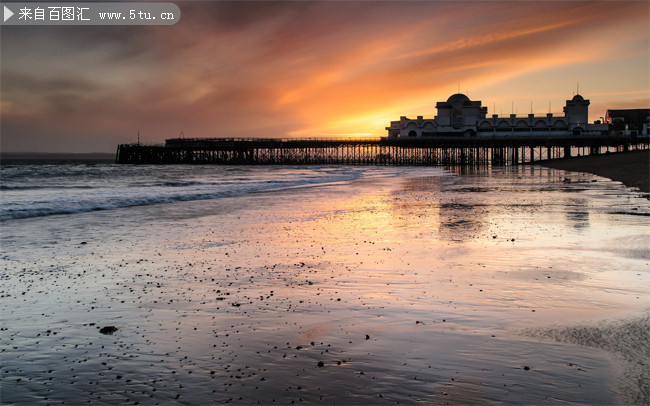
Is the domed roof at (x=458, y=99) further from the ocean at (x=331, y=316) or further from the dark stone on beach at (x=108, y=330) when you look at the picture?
the dark stone on beach at (x=108, y=330)

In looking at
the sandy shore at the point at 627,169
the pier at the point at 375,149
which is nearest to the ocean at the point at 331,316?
the sandy shore at the point at 627,169

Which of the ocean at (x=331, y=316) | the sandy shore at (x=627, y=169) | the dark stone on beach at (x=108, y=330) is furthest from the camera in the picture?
the sandy shore at (x=627, y=169)

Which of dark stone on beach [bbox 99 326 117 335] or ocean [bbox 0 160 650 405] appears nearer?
ocean [bbox 0 160 650 405]

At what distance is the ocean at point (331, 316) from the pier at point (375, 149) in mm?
78752

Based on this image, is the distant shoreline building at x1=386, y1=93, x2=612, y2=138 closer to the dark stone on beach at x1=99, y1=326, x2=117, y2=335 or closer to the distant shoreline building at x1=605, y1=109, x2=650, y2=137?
the distant shoreline building at x1=605, y1=109, x2=650, y2=137

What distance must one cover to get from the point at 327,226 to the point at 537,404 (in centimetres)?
1003

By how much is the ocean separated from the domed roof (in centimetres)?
9085

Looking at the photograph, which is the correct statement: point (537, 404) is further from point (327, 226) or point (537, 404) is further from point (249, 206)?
point (249, 206)

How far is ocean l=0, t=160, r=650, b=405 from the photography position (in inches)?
161

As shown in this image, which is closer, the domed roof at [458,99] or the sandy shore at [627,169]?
the sandy shore at [627,169]

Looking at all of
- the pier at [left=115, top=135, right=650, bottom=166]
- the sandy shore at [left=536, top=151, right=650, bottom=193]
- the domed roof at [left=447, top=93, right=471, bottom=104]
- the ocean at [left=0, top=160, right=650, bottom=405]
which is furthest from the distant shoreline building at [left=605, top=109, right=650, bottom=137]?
the ocean at [left=0, top=160, right=650, bottom=405]

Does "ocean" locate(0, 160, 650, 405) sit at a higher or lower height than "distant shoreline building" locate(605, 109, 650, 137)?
lower

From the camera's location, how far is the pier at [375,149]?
283 feet

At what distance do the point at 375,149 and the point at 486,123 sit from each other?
22579 millimetres
